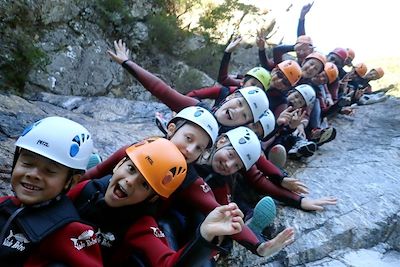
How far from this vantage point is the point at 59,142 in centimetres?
214

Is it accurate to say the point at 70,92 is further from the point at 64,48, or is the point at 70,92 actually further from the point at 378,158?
the point at 378,158

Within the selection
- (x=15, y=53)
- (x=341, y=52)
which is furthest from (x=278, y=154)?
(x=15, y=53)

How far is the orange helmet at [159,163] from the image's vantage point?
246 cm

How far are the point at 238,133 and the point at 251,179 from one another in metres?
0.92

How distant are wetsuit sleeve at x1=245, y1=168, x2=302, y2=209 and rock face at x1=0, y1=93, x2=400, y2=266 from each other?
125mm

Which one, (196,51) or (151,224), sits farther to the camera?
(196,51)

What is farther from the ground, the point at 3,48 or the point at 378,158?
the point at 3,48

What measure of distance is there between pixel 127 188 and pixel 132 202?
0.10 meters

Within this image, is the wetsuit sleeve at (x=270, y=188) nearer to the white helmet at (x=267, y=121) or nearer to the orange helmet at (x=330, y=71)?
the white helmet at (x=267, y=121)

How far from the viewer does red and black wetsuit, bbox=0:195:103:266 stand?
76.8 inches

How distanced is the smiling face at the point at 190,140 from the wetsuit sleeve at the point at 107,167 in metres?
0.47

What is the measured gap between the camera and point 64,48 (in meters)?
9.74

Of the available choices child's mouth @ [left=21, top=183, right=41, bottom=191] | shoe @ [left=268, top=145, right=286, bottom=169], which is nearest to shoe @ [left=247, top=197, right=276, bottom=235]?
shoe @ [left=268, top=145, right=286, bottom=169]

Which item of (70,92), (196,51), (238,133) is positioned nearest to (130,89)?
(70,92)
